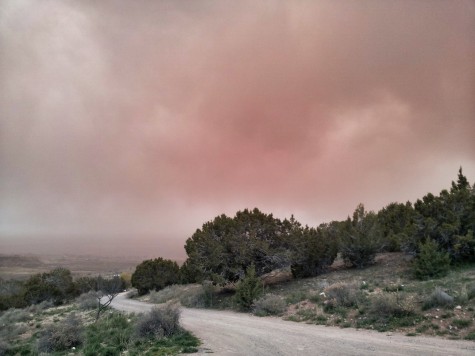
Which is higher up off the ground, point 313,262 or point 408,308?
point 313,262

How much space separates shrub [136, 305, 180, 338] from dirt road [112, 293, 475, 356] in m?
1.26

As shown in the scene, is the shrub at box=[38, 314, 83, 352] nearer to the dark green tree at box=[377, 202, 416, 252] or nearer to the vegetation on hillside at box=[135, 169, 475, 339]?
the vegetation on hillside at box=[135, 169, 475, 339]

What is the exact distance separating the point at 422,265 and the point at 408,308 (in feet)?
32.2

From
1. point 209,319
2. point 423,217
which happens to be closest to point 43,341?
point 209,319

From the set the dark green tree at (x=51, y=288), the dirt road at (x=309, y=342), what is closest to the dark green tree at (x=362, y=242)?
the dirt road at (x=309, y=342)

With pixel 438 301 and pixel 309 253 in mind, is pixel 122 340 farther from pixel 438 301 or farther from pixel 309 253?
pixel 309 253

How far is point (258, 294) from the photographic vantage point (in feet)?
81.6

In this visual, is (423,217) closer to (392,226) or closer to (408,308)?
(392,226)

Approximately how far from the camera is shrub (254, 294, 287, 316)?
22041mm

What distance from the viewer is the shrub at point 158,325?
16.4 metres

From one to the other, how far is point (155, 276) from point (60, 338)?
123ft

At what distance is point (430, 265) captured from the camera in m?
24.1

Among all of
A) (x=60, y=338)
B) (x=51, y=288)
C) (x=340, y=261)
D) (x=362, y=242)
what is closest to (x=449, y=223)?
(x=362, y=242)

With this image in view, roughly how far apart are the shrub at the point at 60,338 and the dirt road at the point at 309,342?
584 cm
